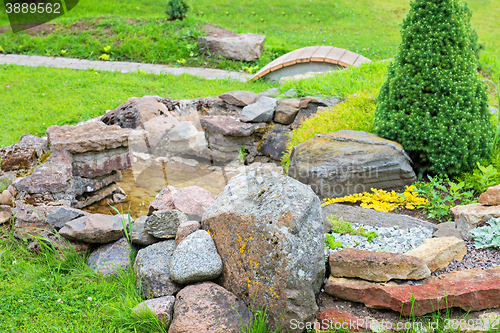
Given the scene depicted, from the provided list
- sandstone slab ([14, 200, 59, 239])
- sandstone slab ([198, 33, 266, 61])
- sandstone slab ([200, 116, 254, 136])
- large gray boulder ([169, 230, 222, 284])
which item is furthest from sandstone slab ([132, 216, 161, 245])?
sandstone slab ([198, 33, 266, 61])

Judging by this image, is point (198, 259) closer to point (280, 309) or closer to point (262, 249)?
point (262, 249)

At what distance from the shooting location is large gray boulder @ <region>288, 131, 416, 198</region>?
424 centimetres

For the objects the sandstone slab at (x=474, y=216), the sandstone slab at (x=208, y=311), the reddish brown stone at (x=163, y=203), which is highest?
the sandstone slab at (x=474, y=216)

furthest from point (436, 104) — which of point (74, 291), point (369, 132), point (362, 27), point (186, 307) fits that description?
point (362, 27)

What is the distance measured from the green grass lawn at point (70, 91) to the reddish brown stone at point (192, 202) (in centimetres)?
425

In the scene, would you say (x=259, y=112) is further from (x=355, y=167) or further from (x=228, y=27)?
(x=228, y=27)

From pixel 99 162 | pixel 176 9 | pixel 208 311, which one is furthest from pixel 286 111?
pixel 176 9

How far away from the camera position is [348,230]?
350 cm

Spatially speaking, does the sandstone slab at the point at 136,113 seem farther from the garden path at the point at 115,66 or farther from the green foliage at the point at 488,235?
the green foliage at the point at 488,235

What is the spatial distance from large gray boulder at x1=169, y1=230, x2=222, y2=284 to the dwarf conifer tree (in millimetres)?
2635

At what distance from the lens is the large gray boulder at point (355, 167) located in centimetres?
424

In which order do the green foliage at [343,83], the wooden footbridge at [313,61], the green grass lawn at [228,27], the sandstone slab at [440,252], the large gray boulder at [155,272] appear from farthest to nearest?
the green grass lawn at [228,27] → the wooden footbridge at [313,61] → the green foliage at [343,83] → the large gray boulder at [155,272] → the sandstone slab at [440,252]

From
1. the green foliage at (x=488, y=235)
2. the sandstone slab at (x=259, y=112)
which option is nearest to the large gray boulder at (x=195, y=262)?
the green foliage at (x=488, y=235)

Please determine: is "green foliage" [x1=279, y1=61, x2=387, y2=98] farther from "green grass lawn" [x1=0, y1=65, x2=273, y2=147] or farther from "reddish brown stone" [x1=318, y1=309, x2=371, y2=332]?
"reddish brown stone" [x1=318, y1=309, x2=371, y2=332]
